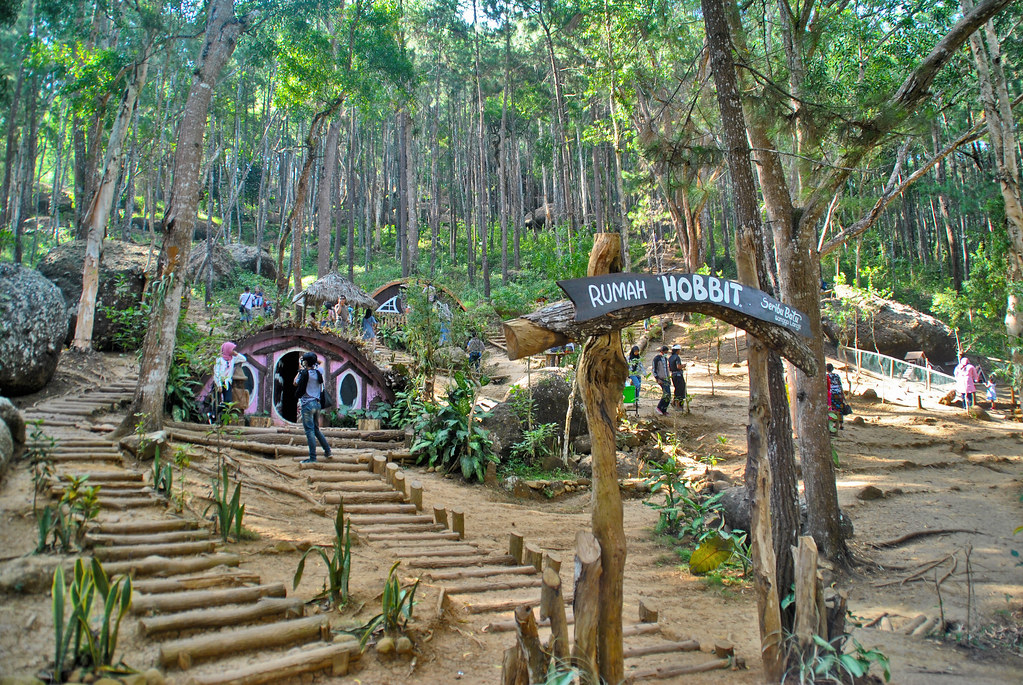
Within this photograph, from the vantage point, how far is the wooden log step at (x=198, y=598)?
3873 mm

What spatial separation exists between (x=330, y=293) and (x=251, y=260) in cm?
1215

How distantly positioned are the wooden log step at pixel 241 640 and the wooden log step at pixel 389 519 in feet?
9.32

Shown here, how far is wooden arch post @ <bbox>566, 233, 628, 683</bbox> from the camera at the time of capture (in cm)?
339

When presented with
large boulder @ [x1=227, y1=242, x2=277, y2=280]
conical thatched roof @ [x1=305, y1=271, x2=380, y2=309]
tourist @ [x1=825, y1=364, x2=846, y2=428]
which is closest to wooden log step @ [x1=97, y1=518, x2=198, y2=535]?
tourist @ [x1=825, y1=364, x2=846, y2=428]

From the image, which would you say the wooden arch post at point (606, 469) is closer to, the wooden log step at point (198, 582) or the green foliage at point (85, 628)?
the green foliage at point (85, 628)

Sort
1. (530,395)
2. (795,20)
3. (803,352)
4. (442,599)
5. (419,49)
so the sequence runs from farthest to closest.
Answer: (419,49) < (530,395) < (795,20) < (442,599) < (803,352)

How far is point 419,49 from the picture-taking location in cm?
3209

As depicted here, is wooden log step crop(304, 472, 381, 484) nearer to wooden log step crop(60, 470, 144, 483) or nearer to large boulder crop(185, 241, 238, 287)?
wooden log step crop(60, 470, 144, 483)

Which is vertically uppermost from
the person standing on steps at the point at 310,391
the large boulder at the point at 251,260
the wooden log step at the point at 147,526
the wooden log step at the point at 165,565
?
the large boulder at the point at 251,260

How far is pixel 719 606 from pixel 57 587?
498cm

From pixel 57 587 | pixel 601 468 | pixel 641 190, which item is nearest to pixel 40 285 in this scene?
pixel 57 587

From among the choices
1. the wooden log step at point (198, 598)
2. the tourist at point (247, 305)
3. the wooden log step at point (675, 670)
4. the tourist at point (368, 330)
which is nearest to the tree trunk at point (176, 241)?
the wooden log step at point (198, 598)

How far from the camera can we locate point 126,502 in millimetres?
5648

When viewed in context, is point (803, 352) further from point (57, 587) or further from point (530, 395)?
point (530, 395)
